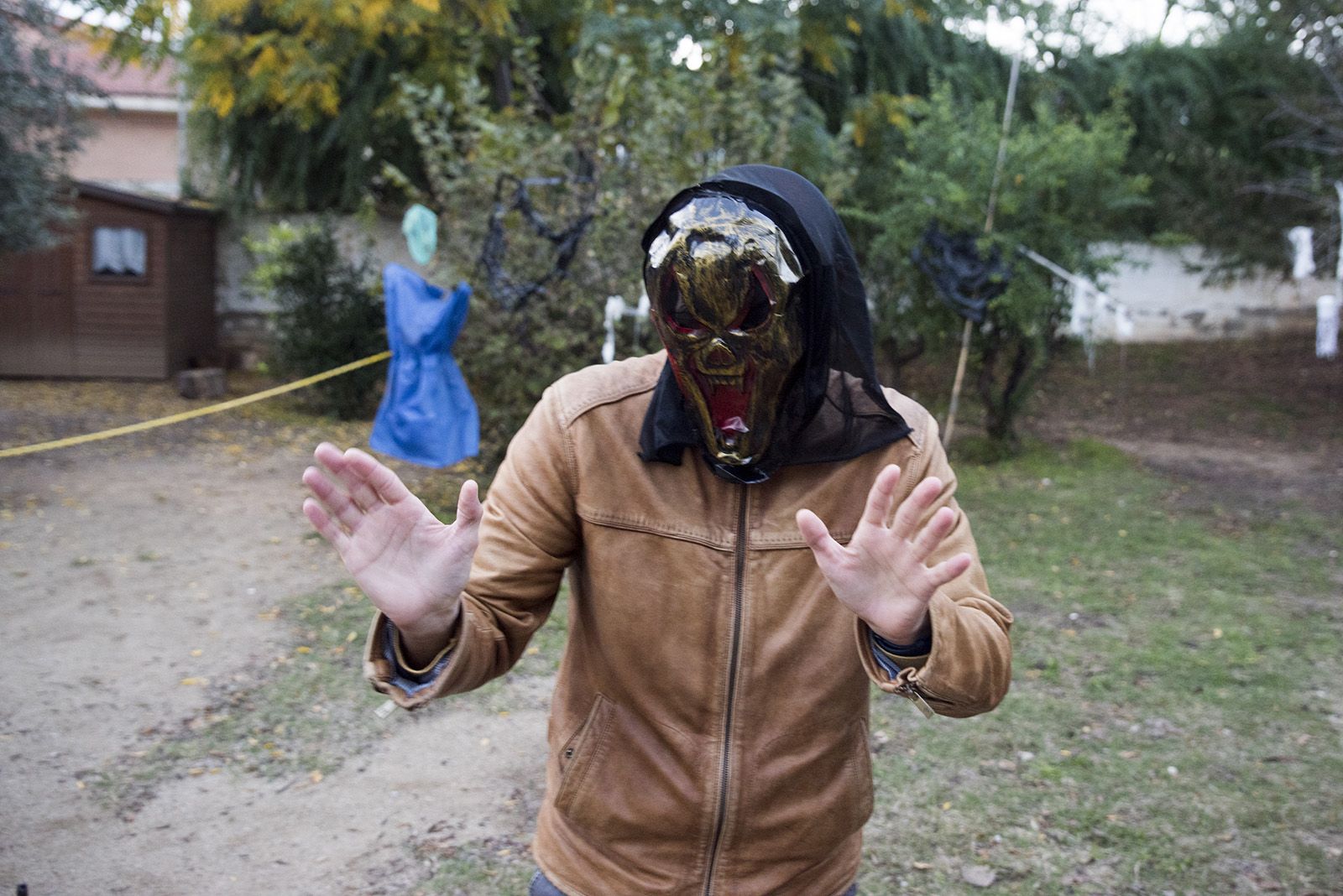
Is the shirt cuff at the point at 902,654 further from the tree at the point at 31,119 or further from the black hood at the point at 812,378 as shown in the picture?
the tree at the point at 31,119

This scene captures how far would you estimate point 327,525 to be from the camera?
1680 millimetres

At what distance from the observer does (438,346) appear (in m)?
7.86

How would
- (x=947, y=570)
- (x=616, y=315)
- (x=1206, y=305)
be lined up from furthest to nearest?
1. (x=1206, y=305)
2. (x=616, y=315)
3. (x=947, y=570)

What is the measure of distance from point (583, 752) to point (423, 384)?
6213mm

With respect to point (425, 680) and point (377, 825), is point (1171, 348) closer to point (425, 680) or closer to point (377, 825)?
point (377, 825)

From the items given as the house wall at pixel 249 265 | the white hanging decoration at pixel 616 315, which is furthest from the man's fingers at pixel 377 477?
the house wall at pixel 249 265

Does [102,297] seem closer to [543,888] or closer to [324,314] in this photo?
[324,314]

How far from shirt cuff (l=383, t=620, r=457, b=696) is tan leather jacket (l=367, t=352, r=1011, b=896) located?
0.05 meters

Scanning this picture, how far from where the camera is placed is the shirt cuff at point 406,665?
5.77 ft

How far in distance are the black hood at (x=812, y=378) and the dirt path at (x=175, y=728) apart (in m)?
2.62

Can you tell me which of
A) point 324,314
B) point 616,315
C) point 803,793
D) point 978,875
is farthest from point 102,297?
point 803,793

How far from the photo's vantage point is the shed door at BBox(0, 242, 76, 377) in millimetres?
15531

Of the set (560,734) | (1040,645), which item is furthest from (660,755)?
(1040,645)

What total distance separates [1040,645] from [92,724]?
15.2 ft
